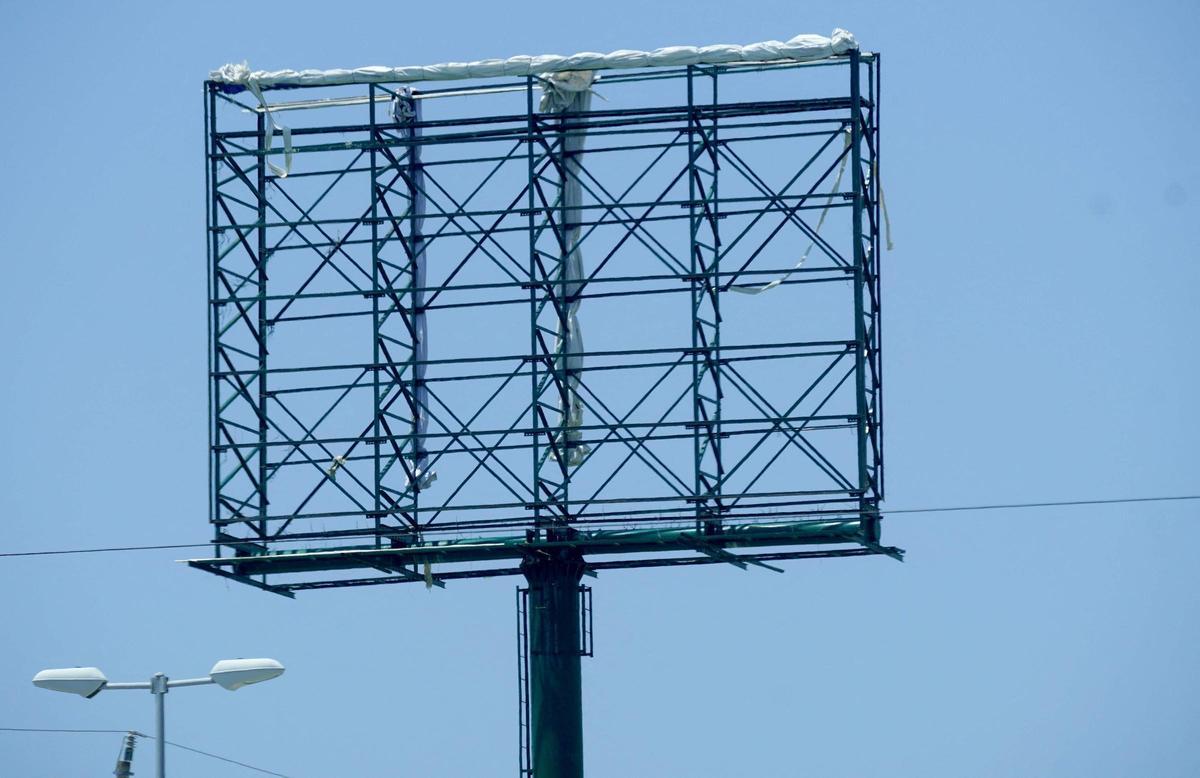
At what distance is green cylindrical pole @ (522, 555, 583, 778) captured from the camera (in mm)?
43219

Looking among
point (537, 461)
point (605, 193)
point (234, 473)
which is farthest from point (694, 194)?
point (234, 473)

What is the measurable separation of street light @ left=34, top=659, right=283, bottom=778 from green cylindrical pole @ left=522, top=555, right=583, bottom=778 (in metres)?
7.15

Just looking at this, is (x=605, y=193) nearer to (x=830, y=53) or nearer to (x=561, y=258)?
(x=561, y=258)

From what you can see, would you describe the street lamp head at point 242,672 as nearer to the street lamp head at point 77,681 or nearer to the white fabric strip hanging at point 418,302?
the street lamp head at point 77,681

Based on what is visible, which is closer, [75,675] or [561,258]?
[75,675]

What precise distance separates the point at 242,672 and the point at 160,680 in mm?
1365

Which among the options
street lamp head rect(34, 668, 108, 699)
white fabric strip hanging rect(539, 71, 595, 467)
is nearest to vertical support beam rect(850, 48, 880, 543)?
white fabric strip hanging rect(539, 71, 595, 467)

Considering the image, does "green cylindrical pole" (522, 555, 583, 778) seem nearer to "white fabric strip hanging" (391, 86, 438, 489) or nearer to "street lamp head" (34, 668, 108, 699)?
"white fabric strip hanging" (391, 86, 438, 489)

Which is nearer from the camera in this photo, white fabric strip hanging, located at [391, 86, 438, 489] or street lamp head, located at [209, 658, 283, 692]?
street lamp head, located at [209, 658, 283, 692]

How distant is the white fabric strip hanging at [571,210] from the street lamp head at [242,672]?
8.53m

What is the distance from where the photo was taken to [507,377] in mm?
43969

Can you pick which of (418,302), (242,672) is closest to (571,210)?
(418,302)

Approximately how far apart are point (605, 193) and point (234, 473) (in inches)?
276

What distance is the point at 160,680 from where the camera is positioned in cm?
3759
